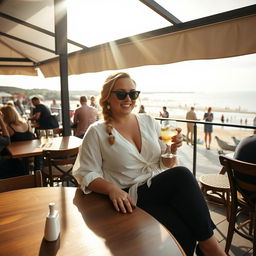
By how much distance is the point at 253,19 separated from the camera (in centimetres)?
245

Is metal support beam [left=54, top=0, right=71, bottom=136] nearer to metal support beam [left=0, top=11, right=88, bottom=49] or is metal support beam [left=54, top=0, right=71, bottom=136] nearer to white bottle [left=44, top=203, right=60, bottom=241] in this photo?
metal support beam [left=0, top=11, right=88, bottom=49]

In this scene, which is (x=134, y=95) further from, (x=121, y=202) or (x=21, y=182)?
(x=21, y=182)

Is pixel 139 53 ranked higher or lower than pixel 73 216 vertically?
higher

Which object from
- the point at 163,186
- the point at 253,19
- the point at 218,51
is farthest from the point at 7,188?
the point at 253,19

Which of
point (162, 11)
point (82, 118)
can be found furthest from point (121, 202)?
point (82, 118)

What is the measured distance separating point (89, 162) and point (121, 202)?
0.43 m

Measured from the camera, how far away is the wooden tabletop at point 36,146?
9.25 ft

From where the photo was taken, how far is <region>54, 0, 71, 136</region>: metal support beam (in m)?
3.33

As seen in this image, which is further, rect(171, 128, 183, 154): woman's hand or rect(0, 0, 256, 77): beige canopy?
rect(0, 0, 256, 77): beige canopy

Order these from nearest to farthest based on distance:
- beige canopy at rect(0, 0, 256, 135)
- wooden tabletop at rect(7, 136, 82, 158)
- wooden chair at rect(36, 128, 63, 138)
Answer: beige canopy at rect(0, 0, 256, 135) → wooden tabletop at rect(7, 136, 82, 158) → wooden chair at rect(36, 128, 63, 138)

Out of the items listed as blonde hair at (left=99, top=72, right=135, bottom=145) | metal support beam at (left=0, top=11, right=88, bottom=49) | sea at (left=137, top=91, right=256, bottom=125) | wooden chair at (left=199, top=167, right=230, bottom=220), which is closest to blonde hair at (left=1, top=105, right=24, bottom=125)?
metal support beam at (left=0, top=11, right=88, bottom=49)

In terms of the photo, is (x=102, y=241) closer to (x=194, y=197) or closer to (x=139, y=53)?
(x=194, y=197)

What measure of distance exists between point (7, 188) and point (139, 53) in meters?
2.75

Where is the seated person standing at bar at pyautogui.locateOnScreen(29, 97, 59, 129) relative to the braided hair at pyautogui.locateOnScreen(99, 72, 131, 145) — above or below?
below
